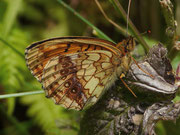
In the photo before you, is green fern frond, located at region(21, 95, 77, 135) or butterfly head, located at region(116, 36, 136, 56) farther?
green fern frond, located at region(21, 95, 77, 135)

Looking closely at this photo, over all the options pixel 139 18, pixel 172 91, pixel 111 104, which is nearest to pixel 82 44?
pixel 111 104

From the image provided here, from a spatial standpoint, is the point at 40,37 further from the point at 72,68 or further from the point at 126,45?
the point at 126,45

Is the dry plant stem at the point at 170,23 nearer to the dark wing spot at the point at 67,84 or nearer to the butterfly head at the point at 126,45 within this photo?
the butterfly head at the point at 126,45

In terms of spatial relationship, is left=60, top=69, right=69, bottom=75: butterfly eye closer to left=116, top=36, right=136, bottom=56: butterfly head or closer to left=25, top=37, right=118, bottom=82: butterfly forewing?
left=25, top=37, right=118, bottom=82: butterfly forewing

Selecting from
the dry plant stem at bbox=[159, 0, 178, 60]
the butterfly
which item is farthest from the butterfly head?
the dry plant stem at bbox=[159, 0, 178, 60]

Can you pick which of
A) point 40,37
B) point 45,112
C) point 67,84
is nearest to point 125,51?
point 67,84

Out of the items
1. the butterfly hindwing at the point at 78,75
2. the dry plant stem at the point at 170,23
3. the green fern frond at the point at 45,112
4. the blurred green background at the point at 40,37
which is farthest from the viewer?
the green fern frond at the point at 45,112

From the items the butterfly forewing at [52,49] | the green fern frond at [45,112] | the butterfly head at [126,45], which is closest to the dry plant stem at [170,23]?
the butterfly head at [126,45]

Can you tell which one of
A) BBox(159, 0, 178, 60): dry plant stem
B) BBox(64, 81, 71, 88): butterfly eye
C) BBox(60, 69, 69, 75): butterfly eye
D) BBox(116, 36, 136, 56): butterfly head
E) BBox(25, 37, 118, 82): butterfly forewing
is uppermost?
BBox(159, 0, 178, 60): dry plant stem
